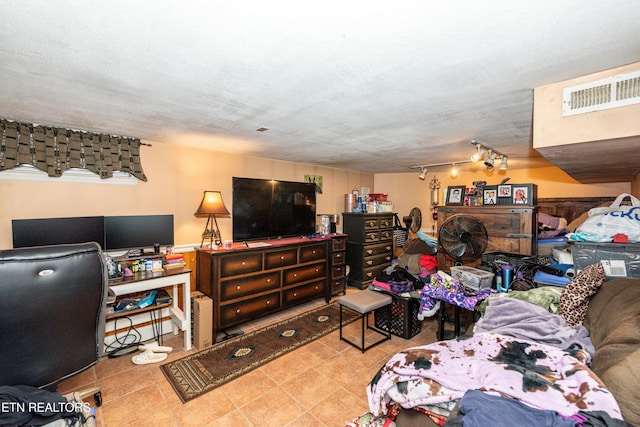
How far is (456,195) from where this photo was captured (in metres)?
3.15

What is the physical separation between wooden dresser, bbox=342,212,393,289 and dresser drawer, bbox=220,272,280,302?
176cm

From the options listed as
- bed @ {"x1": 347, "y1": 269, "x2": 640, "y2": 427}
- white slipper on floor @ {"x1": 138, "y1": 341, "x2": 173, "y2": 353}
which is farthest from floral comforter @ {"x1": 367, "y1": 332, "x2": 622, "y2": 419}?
white slipper on floor @ {"x1": 138, "y1": 341, "x2": 173, "y2": 353}

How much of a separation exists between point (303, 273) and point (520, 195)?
8.76 ft

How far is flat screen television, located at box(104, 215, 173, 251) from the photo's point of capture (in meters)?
2.63

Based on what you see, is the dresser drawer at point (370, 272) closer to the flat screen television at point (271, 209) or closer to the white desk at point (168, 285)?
the flat screen television at point (271, 209)

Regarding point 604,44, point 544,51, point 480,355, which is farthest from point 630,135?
point 480,355

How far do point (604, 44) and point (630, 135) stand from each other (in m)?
0.51

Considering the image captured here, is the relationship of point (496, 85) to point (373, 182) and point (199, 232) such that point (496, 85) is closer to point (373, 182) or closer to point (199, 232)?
point (199, 232)

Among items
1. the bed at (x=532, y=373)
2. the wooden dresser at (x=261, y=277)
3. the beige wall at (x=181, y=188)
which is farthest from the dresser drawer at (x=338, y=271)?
the bed at (x=532, y=373)

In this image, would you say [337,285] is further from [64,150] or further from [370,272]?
[64,150]

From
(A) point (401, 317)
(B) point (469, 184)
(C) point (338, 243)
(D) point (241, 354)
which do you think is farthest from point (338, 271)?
(B) point (469, 184)

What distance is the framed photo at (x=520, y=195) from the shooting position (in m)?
2.69

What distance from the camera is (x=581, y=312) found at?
169 cm

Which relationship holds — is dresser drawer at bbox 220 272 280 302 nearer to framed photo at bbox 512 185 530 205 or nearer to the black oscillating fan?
the black oscillating fan
